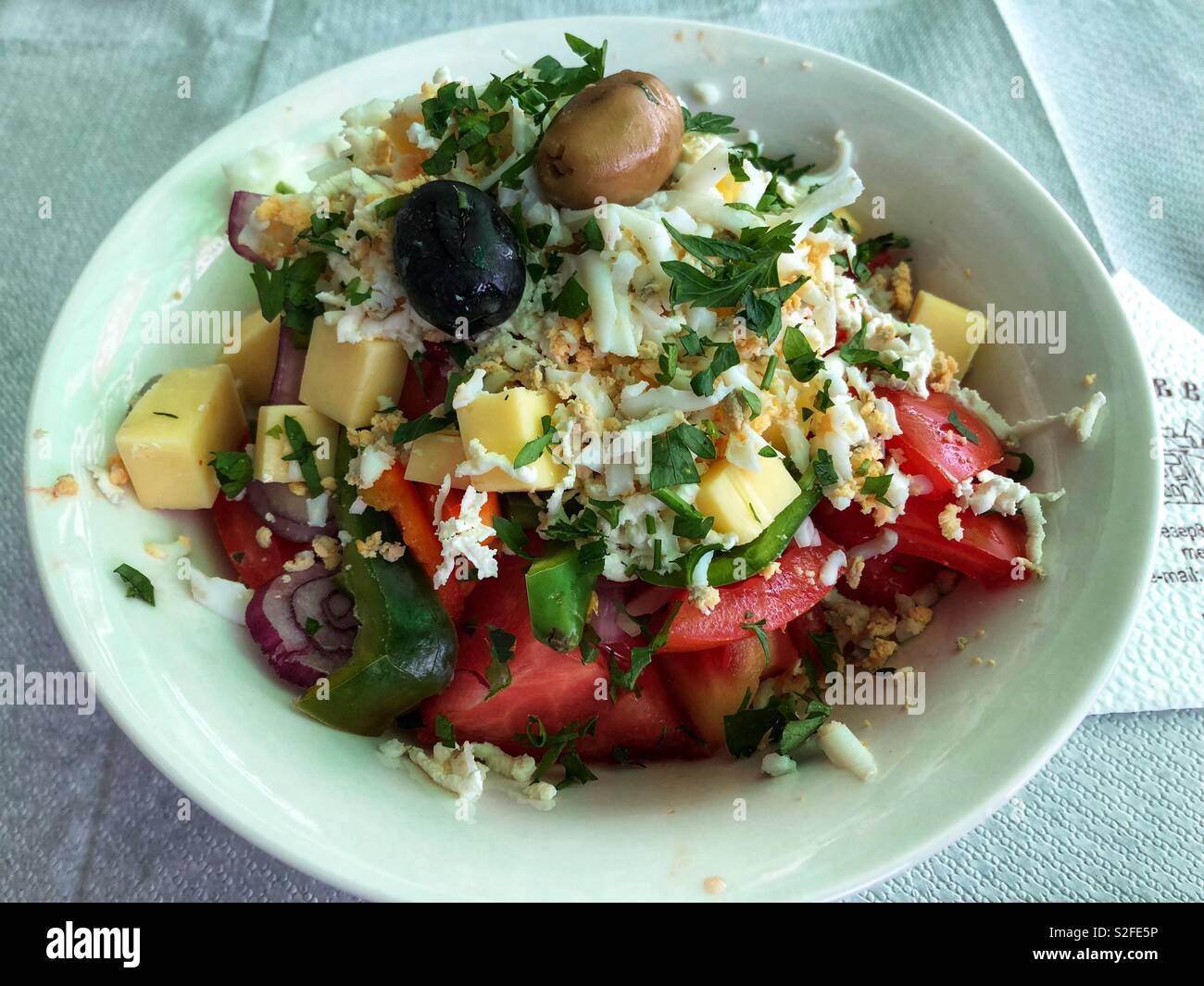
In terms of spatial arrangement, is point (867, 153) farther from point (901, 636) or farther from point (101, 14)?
point (101, 14)

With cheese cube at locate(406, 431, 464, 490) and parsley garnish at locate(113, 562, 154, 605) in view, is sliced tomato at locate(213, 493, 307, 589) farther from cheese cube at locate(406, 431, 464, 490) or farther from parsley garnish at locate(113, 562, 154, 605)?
cheese cube at locate(406, 431, 464, 490)

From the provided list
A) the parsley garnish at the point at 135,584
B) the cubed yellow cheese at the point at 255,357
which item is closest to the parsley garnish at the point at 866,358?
the cubed yellow cheese at the point at 255,357

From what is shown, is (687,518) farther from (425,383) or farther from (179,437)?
(179,437)

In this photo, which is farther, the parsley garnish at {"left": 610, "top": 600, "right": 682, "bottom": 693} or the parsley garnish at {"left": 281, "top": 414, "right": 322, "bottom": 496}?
the parsley garnish at {"left": 281, "top": 414, "right": 322, "bottom": 496}

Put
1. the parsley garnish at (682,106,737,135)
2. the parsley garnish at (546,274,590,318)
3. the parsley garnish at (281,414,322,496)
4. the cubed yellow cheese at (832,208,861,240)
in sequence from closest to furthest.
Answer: the parsley garnish at (546,274,590,318), the parsley garnish at (281,414,322,496), the parsley garnish at (682,106,737,135), the cubed yellow cheese at (832,208,861,240)

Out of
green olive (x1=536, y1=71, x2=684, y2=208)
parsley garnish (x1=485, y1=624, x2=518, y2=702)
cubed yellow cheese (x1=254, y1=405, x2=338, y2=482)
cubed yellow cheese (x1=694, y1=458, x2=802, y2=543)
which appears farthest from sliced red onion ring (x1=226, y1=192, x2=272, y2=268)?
cubed yellow cheese (x1=694, y1=458, x2=802, y2=543)

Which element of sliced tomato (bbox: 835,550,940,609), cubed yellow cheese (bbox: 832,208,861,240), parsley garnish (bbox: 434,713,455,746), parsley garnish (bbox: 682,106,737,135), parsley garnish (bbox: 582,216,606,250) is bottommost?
parsley garnish (bbox: 434,713,455,746)
